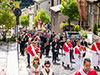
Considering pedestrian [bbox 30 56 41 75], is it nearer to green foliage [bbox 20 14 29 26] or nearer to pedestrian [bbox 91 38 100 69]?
pedestrian [bbox 91 38 100 69]

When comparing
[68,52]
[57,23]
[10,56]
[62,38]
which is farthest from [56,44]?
[57,23]

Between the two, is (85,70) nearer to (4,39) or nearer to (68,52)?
(68,52)

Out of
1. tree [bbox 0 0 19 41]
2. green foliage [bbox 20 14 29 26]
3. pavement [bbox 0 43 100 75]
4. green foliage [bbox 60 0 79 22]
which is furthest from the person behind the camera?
green foliage [bbox 20 14 29 26]

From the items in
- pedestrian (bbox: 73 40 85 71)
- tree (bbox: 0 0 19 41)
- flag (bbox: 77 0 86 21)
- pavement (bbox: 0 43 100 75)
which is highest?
tree (bbox: 0 0 19 41)

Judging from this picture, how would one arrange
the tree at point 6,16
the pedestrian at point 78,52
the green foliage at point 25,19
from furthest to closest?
the green foliage at point 25,19 < the tree at point 6,16 < the pedestrian at point 78,52

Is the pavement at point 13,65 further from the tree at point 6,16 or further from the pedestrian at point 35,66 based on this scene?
the tree at point 6,16

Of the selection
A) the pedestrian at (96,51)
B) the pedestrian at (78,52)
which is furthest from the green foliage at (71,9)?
the pedestrian at (78,52)

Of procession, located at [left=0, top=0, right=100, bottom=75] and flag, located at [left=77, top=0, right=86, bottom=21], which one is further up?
flag, located at [left=77, top=0, right=86, bottom=21]

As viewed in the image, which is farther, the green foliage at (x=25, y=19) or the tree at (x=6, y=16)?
the green foliage at (x=25, y=19)

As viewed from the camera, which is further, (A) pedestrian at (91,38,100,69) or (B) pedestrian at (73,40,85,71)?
(A) pedestrian at (91,38,100,69)

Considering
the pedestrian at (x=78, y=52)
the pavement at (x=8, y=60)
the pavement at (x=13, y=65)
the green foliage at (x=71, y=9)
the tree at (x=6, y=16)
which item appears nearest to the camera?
the pavement at (x=8, y=60)

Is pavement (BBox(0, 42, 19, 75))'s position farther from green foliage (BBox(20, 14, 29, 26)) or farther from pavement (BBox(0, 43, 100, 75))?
green foliage (BBox(20, 14, 29, 26))

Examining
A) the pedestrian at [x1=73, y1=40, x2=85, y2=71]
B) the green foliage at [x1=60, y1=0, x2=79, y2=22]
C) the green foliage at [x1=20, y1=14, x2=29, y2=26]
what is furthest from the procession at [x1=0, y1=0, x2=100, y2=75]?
the green foliage at [x1=20, y1=14, x2=29, y2=26]

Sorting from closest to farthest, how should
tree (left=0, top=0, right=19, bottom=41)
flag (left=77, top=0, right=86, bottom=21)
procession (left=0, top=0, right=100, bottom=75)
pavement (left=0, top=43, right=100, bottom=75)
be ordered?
flag (left=77, top=0, right=86, bottom=21), procession (left=0, top=0, right=100, bottom=75), pavement (left=0, top=43, right=100, bottom=75), tree (left=0, top=0, right=19, bottom=41)
